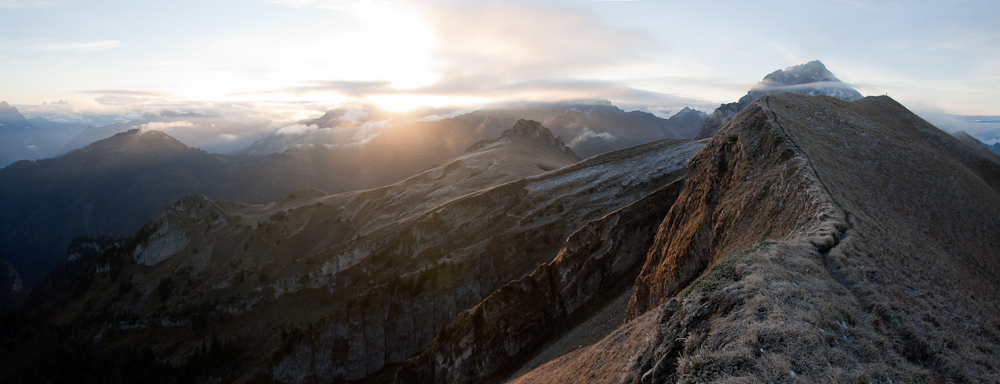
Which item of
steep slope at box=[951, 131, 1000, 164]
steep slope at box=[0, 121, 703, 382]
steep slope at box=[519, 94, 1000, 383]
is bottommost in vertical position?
steep slope at box=[0, 121, 703, 382]

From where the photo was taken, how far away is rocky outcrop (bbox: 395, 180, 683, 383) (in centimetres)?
3872

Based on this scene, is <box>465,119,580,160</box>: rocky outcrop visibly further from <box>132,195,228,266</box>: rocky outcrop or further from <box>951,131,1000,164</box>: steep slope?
<box>951,131,1000,164</box>: steep slope

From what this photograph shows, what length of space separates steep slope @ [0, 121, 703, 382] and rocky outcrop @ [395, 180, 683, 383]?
52.4 feet

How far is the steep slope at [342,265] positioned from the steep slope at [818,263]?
28794 mm

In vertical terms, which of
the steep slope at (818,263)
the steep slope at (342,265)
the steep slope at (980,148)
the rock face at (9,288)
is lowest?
the rock face at (9,288)

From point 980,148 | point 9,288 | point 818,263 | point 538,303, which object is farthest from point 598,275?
point 9,288

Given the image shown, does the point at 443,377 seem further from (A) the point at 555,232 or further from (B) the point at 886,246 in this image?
(B) the point at 886,246

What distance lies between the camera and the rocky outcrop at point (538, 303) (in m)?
38.7

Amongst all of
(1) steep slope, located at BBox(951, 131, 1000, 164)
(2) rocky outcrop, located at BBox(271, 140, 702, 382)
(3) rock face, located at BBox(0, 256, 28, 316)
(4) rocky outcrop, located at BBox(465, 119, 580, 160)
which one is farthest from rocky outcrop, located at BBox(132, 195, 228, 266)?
(1) steep slope, located at BBox(951, 131, 1000, 164)

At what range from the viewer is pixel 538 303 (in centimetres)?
4031

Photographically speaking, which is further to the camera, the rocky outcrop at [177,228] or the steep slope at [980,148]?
the rocky outcrop at [177,228]

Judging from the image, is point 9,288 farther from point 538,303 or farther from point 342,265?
point 538,303

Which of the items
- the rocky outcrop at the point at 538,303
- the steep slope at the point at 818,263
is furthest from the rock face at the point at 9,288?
the steep slope at the point at 818,263

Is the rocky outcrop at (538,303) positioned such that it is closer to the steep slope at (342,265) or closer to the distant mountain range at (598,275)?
the distant mountain range at (598,275)
